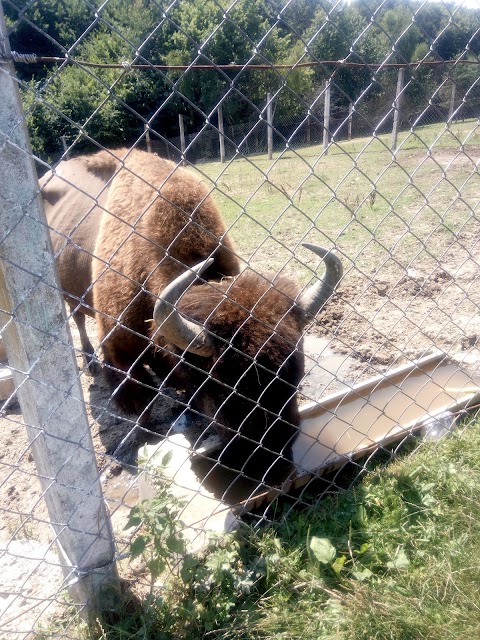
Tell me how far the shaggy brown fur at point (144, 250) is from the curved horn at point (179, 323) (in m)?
0.49

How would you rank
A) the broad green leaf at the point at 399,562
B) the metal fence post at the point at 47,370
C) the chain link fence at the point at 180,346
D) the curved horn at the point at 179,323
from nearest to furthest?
the metal fence post at the point at 47,370, the chain link fence at the point at 180,346, the broad green leaf at the point at 399,562, the curved horn at the point at 179,323

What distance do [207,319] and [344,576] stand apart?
128 centimetres

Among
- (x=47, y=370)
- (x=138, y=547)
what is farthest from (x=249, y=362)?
(x=47, y=370)

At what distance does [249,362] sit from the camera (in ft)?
8.47

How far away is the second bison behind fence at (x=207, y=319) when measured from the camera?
255 centimetres

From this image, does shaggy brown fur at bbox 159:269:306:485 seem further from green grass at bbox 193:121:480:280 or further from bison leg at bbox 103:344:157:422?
bison leg at bbox 103:344:157:422

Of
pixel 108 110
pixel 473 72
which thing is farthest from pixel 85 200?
pixel 473 72

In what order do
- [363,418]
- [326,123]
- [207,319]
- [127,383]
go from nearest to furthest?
[207,319] < [363,418] < [127,383] < [326,123]

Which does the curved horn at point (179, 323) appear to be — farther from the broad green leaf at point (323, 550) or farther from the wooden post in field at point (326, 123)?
the broad green leaf at point (323, 550)

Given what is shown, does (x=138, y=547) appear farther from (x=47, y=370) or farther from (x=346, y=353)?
(x=346, y=353)

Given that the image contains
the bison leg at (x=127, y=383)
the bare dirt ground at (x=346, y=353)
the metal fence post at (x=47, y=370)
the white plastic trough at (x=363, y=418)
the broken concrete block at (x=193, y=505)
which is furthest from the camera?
the bison leg at (x=127, y=383)

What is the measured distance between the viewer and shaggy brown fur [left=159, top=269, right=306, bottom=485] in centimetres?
256

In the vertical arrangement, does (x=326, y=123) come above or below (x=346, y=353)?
below

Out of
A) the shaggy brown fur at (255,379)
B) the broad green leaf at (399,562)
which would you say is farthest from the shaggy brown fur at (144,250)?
the broad green leaf at (399,562)
